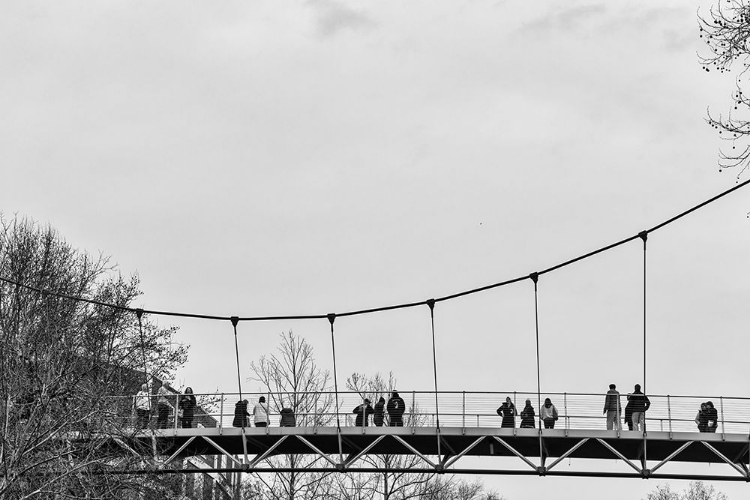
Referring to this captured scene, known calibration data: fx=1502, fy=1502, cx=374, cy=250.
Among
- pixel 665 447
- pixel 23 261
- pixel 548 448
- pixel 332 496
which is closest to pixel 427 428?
pixel 548 448

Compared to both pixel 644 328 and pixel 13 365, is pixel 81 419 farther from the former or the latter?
pixel 644 328

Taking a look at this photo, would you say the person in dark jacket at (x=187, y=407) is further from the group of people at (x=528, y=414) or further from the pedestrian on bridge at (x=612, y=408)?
the pedestrian on bridge at (x=612, y=408)

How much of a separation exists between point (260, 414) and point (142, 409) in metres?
3.17

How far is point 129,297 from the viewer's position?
42562mm

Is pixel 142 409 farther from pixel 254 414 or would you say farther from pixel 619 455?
pixel 619 455

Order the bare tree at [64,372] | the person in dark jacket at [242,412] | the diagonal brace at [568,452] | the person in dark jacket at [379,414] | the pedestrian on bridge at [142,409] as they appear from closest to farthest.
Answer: the bare tree at [64,372] → the diagonal brace at [568,452] → the pedestrian on bridge at [142,409] → the person in dark jacket at [379,414] → the person in dark jacket at [242,412]

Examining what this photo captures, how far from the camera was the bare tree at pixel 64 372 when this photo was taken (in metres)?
32.0

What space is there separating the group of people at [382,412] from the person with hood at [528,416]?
3.14 meters

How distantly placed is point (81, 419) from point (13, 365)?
3.71m

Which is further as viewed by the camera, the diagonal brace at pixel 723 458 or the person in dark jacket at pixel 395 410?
the person in dark jacket at pixel 395 410

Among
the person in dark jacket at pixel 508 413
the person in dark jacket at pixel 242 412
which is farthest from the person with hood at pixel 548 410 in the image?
the person in dark jacket at pixel 242 412

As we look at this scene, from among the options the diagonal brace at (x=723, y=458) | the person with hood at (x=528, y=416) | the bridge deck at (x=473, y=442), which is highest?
the person with hood at (x=528, y=416)

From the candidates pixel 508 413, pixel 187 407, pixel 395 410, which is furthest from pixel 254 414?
pixel 508 413

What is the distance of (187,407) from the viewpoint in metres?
39.1
